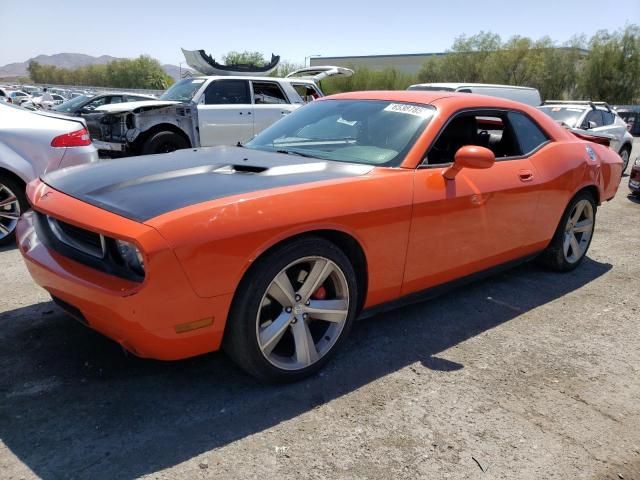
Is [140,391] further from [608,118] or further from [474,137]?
[608,118]

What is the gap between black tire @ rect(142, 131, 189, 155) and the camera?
8.29 m

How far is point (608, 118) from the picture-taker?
452 inches

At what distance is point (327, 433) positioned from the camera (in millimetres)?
2381

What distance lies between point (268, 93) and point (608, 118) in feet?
24.4

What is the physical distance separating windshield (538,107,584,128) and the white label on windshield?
8.11m

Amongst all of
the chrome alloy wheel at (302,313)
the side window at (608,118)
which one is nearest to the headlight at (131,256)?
the chrome alloy wheel at (302,313)

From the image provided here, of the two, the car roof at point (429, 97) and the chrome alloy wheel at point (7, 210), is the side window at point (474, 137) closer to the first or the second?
the car roof at point (429, 97)

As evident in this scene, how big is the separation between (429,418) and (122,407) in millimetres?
1465

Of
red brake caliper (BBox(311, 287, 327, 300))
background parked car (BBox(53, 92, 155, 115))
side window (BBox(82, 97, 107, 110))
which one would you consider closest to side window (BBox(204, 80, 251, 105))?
background parked car (BBox(53, 92, 155, 115))

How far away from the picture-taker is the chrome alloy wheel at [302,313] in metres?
2.59

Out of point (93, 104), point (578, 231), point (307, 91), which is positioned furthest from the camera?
point (93, 104)

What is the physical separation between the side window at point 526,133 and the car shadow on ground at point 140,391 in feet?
4.52

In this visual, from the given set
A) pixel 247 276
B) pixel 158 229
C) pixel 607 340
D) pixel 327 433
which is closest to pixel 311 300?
pixel 247 276

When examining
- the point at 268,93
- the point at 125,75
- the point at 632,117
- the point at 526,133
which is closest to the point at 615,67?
the point at 632,117
